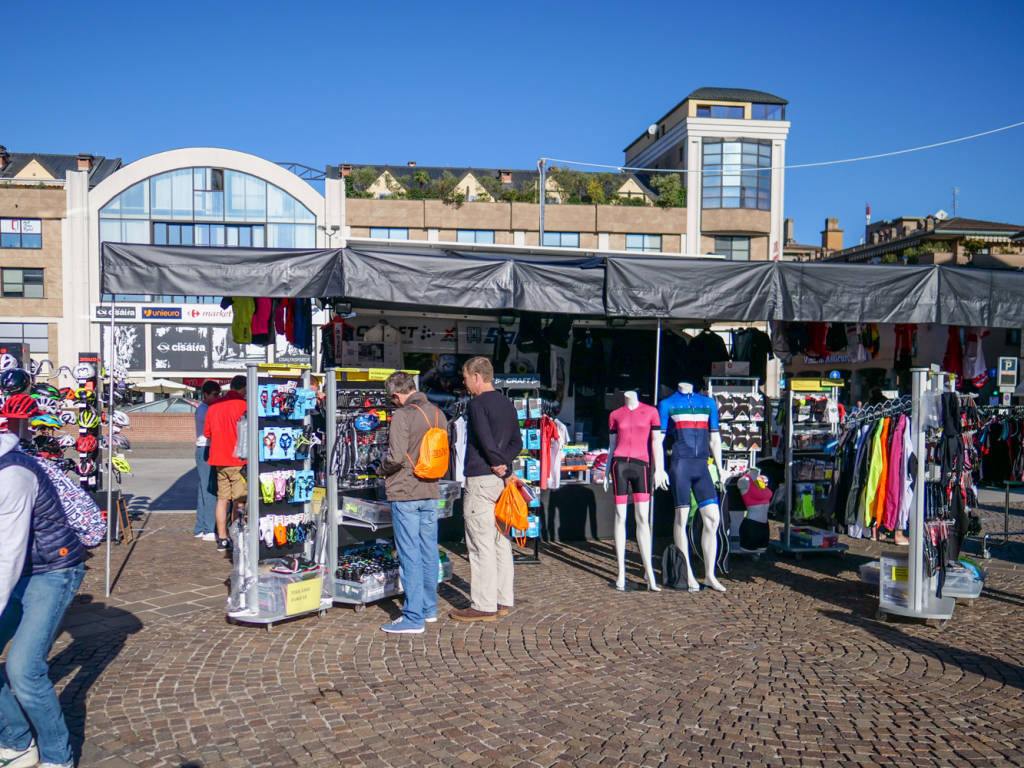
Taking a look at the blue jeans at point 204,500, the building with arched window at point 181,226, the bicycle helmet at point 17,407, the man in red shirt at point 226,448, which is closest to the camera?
the bicycle helmet at point 17,407

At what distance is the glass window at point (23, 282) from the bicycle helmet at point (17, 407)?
39195 mm

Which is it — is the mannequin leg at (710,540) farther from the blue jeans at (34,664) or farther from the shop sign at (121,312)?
the shop sign at (121,312)

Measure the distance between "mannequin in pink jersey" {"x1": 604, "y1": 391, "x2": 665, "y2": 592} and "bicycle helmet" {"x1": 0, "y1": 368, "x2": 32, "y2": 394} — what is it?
4596mm

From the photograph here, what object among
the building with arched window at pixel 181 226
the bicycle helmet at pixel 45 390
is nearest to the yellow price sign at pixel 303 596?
the bicycle helmet at pixel 45 390

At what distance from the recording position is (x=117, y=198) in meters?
36.9

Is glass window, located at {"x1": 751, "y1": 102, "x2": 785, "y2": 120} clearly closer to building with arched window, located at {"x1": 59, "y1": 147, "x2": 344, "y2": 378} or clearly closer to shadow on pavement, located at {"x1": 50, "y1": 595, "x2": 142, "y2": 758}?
building with arched window, located at {"x1": 59, "y1": 147, "x2": 344, "y2": 378}

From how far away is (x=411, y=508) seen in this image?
5.65 meters

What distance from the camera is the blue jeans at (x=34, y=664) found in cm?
328

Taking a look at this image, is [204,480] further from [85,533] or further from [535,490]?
[85,533]

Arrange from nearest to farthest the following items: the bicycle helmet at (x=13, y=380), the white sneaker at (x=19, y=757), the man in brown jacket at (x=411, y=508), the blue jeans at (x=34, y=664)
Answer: the blue jeans at (x=34, y=664) < the white sneaker at (x=19, y=757) < the bicycle helmet at (x=13, y=380) < the man in brown jacket at (x=411, y=508)

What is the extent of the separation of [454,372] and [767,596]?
482cm

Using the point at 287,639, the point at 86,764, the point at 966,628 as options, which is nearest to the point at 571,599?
the point at 287,639

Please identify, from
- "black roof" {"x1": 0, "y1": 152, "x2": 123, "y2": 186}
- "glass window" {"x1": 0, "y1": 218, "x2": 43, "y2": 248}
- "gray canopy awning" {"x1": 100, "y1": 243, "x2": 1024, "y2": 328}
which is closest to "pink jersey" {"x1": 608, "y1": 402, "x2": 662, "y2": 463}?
"gray canopy awning" {"x1": 100, "y1": 243, "x2": 1024, "y2": 328}

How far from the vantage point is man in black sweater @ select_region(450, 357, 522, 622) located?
589cm
